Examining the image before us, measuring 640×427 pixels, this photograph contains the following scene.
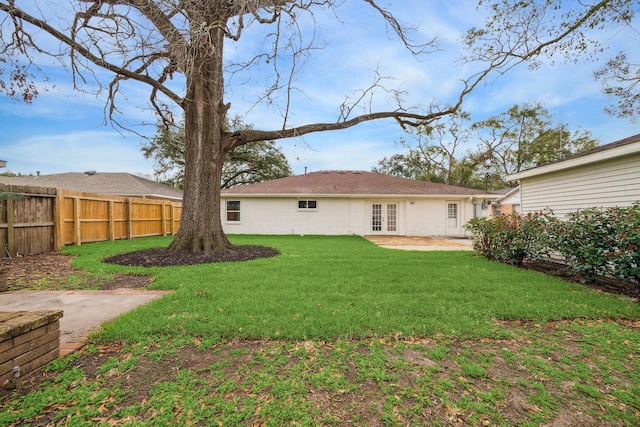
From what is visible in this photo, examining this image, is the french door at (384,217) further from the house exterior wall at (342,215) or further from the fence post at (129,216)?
the fence post at (129,216)

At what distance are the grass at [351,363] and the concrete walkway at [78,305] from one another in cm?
29

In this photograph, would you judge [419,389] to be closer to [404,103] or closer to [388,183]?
[404,103]

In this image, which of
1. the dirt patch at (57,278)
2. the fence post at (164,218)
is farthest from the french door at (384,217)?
the dirt patch at (57,278)

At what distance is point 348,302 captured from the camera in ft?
13.4

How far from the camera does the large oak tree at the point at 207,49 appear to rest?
6590mm

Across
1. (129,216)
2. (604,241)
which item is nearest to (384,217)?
(604,241)

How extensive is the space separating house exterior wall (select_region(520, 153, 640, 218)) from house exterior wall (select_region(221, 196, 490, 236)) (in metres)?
7.57

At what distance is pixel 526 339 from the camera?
3.10m

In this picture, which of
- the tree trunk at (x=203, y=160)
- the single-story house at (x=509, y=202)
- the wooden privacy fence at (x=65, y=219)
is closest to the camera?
the wooden privacy fence at (x=65, y=219)

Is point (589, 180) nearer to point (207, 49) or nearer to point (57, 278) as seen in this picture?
point (207, 49)

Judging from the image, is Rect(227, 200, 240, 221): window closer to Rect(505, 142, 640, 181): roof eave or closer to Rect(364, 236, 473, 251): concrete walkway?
Rect(364, 236, 473, 251): concrete walkway

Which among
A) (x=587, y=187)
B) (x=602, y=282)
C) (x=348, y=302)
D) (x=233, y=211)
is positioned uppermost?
(x=587, y=187)

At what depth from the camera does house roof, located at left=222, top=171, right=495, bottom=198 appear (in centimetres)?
1633

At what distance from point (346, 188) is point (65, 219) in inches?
497
